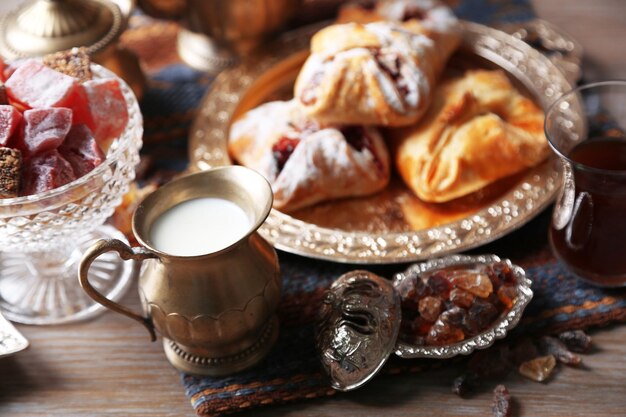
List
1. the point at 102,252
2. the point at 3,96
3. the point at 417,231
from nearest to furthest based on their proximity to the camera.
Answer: the point at 102,252, the point at 3,96, the point at 417,231

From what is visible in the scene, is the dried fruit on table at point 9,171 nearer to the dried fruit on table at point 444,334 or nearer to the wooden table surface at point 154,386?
the wooden table surface at point 154,386

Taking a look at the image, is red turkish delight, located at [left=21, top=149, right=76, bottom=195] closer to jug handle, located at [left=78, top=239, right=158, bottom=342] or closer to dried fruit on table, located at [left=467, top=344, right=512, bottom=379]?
jug handle, located at [left=78, top=239, right=158, bottom=342]

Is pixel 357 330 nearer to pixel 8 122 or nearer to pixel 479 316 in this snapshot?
pixel 479 316

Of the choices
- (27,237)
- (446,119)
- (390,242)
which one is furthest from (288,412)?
(446,119)

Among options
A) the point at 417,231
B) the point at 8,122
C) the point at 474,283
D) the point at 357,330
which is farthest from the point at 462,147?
the point at 8,122

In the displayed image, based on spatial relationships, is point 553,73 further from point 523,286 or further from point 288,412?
point 288,412

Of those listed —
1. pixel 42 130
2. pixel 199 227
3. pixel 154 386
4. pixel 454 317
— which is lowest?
pixel 154 386
